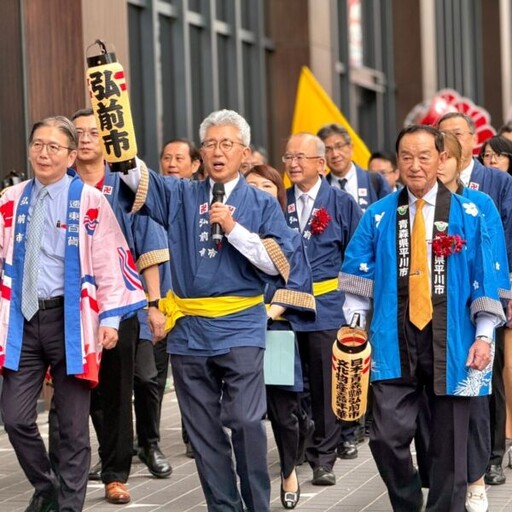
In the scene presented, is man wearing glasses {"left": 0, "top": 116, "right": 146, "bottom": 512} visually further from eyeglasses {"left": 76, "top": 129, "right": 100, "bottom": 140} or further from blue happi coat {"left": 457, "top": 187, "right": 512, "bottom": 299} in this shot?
blue happi coat {"left": 457, "top": 187, "right": 512, "bottom": 299}

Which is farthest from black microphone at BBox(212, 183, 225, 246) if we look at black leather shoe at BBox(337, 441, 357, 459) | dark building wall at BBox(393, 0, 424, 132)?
dark building wall at BBox(393, 0, 424, 132)

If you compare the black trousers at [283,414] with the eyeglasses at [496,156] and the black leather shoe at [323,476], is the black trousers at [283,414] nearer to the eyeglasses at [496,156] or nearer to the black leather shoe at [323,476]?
the black leather shoe at [323,476]

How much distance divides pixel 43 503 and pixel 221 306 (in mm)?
1378

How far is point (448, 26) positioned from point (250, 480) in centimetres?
2204

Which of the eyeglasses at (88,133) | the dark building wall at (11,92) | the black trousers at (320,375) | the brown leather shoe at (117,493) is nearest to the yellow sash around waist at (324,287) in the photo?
the black trousers at (320,375)

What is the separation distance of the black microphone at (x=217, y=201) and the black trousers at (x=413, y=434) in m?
1.01

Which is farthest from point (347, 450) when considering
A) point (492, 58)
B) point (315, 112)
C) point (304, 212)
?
point (492, 58)

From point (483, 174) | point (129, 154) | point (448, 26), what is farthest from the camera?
point (448, 26)

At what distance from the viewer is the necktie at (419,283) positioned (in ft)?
22.5

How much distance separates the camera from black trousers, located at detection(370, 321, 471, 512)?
6.92 m

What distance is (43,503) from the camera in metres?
7.29

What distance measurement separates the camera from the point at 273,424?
322 inches

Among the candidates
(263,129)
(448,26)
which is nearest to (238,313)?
(263,129)

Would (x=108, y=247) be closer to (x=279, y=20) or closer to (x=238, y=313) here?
(x=238, y=313)
